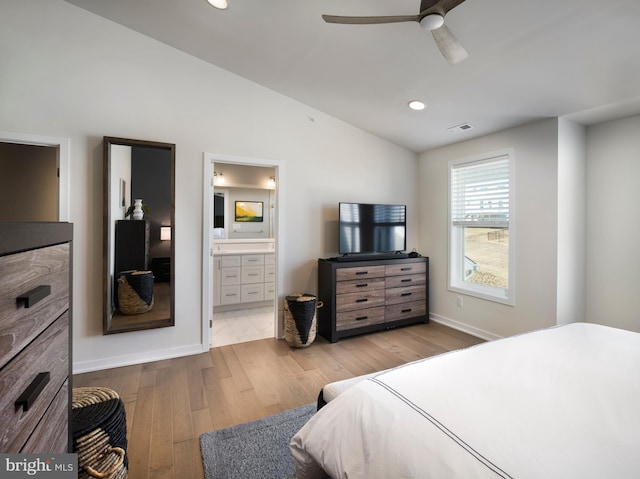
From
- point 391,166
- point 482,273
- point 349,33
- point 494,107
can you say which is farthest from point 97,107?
point 482,273

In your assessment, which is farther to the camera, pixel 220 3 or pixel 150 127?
pixel 150 127

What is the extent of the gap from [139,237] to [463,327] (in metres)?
3.84

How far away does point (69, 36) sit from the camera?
2609 mm

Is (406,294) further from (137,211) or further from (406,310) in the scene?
(137,211)

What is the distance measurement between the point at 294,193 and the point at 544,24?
2.55 meters

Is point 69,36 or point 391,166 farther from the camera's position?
point 391,166

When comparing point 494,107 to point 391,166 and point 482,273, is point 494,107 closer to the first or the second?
point 391,166

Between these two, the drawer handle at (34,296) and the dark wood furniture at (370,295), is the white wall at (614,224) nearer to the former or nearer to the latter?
the dark wood furniture at (370,295)

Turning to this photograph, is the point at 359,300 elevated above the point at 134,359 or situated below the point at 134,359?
above

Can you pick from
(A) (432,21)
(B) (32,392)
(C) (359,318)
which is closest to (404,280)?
(C) (359,318)

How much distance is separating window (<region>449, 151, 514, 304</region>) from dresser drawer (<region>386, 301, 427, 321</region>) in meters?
0.48

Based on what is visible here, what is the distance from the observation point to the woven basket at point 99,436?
1.14 m

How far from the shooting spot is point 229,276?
4590 millimetres

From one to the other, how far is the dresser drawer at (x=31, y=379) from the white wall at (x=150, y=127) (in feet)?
7.07
